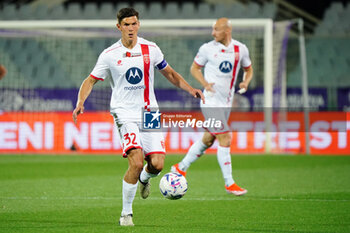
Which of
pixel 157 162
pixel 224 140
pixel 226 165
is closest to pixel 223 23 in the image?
pixel 224 140

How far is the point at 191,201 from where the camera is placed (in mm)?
7902

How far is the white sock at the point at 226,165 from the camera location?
8.59 meters

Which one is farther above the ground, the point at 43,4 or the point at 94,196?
the point at 43,4

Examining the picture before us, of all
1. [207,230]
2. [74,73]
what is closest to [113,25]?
[74,73]

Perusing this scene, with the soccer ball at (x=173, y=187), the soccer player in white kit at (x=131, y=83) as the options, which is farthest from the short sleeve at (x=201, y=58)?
the soccer ball at (x=173, y=187)

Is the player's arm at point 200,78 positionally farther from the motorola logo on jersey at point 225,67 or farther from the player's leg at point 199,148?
the player's leg at point 199,148

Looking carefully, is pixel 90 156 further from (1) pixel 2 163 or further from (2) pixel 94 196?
(2) pixel 94 196

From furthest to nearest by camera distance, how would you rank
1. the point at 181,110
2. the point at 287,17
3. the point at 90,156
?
the point at 287,17, the point at 181,110, the point at 90,156

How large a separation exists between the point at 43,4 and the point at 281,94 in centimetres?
1043

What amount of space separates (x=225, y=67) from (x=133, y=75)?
3026 mm

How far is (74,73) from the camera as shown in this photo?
20.0 meters

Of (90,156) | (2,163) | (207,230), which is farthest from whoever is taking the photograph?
(90,156)

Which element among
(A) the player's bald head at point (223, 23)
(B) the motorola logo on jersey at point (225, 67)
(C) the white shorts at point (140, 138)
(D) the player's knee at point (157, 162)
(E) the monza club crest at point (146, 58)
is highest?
(A) the player's bald head at point (223, 23)

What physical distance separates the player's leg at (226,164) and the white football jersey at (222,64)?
556 millimetres
